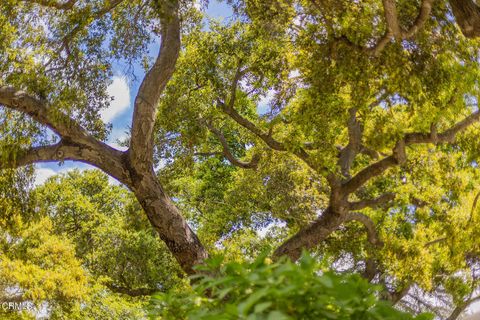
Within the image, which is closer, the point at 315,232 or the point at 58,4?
the point at 58,4

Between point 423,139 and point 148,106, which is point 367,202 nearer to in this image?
point 423,139

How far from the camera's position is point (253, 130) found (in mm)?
8562

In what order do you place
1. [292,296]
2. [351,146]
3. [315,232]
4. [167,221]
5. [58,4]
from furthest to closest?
[351,146] → [315,232] → [167,221] → [58,4] → [292,296]

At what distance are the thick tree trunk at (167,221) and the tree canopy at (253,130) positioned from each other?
0.02m

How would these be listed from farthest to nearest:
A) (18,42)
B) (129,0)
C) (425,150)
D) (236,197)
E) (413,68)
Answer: (236,197), (425,150), (129,0), (18,42), (413,68)

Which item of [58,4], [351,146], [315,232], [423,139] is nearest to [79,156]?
[58,4]

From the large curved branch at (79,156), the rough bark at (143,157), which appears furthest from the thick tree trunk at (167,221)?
the large curved branch at (79,156)

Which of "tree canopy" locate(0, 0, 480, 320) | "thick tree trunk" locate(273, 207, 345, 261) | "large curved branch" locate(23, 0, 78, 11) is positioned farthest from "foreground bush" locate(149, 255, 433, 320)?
"thick tree trunk" locate(273, 207, 345, 261)

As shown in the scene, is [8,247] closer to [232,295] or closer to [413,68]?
[413,68]

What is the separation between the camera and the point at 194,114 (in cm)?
874

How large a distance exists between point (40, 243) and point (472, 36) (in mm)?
7478

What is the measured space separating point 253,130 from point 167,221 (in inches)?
110

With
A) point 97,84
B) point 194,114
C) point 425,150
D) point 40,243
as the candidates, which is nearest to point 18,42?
point 97,84

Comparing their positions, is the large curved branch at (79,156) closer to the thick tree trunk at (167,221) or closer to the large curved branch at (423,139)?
the thick tree trunk at (167,221)
